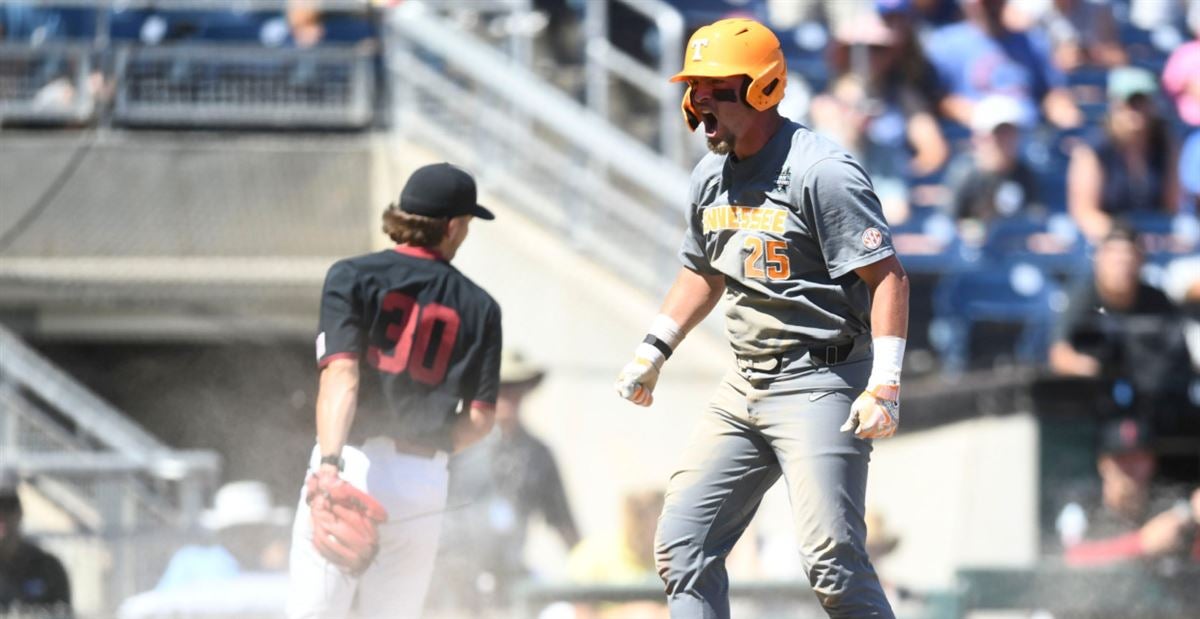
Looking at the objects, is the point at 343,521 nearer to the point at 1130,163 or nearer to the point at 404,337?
the point at 404,337

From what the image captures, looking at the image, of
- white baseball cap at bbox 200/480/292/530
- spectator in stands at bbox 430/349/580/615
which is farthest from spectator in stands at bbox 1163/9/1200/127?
white baseball cap at bbox 200/480/292/530

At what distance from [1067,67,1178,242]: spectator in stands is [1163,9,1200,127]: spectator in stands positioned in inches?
19.5

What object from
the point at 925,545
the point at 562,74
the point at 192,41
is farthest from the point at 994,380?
the point at 192,41

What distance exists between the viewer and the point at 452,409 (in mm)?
5750

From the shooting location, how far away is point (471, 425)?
581 cm

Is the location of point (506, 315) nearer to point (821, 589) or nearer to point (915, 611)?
point (915, 611)

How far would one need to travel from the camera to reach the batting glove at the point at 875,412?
4688 mm

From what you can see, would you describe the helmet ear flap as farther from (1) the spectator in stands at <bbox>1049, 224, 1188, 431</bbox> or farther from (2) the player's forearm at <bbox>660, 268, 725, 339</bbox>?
(1) the spectator in stands at <bbox>1049, 224, 1188, 431</bbox>

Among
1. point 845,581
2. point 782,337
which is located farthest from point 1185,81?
point 845,581

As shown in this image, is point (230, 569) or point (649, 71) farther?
point (649, 71)

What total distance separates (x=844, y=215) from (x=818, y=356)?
0.42 meters

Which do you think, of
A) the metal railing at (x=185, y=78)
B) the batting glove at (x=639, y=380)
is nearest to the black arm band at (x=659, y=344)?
the batting glove at (x=639, y=380)

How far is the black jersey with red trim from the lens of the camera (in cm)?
566

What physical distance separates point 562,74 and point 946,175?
2.46 metres
